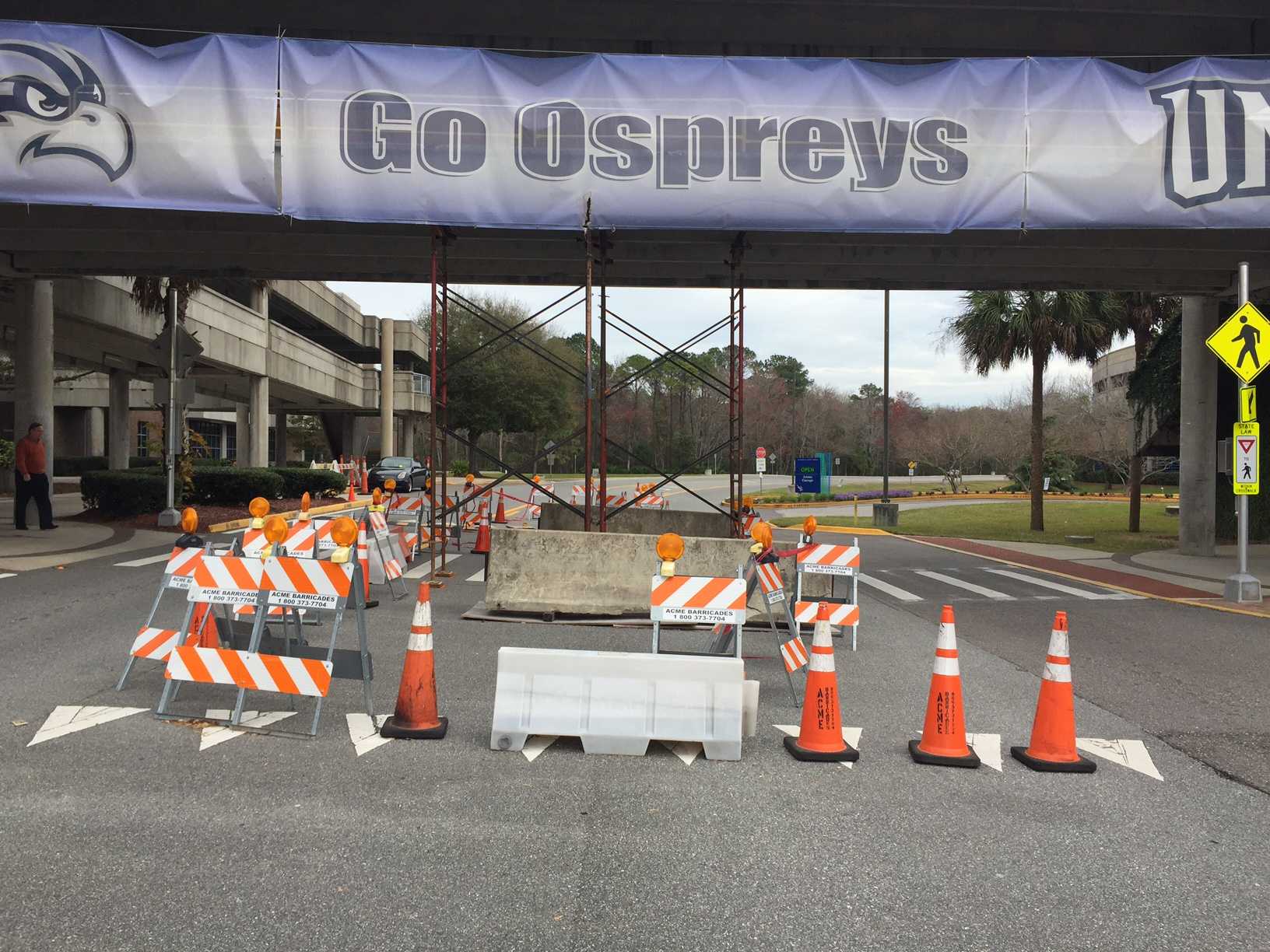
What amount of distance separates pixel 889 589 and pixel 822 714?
903 cm

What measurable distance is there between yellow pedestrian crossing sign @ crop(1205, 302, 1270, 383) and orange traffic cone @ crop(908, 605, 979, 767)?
9089 mm

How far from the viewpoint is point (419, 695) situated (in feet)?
19.7

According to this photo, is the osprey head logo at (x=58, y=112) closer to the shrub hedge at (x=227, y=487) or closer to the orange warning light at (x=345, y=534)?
the orange warning light at (x=345, y=534)

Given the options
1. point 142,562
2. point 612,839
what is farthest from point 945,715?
point 142,562

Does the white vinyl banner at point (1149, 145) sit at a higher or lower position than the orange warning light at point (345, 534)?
higher

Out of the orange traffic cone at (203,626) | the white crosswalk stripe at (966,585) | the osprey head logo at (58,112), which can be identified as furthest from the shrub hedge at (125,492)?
the white crosswalk stripe at (966,585)

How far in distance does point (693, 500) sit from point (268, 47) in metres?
30.2

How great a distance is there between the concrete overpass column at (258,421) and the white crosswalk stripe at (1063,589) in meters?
28.1

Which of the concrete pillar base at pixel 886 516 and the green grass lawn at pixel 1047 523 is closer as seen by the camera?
the green grass lawn at pixel 1047 523

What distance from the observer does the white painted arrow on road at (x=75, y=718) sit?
5.85m

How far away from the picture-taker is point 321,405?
186 feet

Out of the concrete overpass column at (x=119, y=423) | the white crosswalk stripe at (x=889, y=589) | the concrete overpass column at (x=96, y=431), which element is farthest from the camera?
the concrete overpass column at (x=96, y=431)

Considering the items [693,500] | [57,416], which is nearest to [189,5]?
[693,500]

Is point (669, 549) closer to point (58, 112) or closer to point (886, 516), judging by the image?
point (58, 112)
